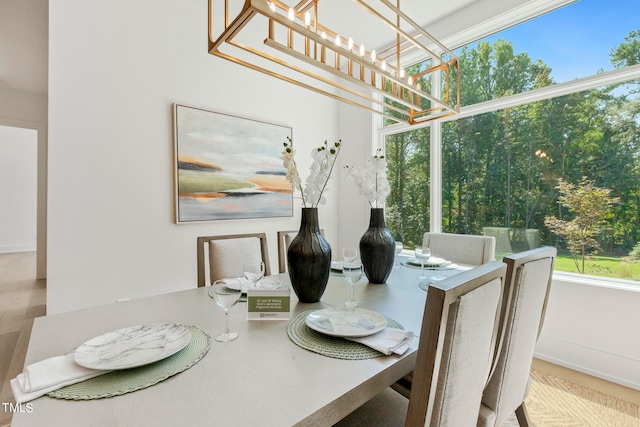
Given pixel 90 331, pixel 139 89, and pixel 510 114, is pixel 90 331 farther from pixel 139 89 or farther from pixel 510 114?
pixel 510 114

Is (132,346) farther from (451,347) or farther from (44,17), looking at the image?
(44,17)

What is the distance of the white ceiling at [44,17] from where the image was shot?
2.66 m

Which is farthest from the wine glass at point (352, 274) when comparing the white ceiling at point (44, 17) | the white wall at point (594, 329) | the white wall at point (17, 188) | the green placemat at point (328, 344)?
the white wall at point (17, 188)

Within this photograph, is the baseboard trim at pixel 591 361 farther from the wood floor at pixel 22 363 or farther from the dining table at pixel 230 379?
the dining table at pixel 230 379

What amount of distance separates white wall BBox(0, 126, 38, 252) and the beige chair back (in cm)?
844

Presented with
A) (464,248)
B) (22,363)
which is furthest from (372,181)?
(22,363)

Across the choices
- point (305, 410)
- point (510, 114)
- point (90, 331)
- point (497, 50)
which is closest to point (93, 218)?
point (90, 331)

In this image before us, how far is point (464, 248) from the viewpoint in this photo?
86.8 inches

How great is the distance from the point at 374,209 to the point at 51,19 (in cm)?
252

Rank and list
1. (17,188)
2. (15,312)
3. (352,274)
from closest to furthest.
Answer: (352,274) < (15,312) < (17,188)

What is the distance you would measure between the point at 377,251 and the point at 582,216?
72.4 inches

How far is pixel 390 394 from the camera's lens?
1.09 meters

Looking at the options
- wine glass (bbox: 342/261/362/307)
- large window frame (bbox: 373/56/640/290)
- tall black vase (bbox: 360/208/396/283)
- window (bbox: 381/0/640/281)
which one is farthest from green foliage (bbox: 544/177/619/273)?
wine glass (bbox: 342/261/362/307)

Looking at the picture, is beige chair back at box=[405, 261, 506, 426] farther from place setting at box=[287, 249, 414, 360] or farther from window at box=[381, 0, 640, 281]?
window at box=[381, 0, 640, 281]
